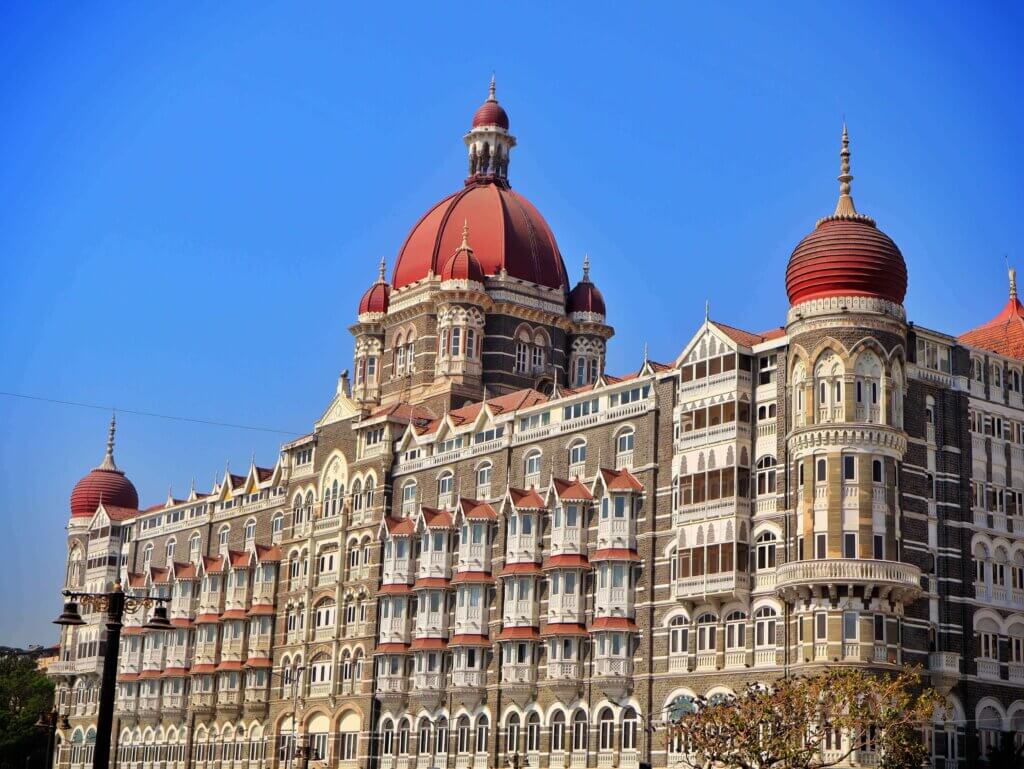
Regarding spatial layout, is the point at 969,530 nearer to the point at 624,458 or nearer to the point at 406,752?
the point at 624,458

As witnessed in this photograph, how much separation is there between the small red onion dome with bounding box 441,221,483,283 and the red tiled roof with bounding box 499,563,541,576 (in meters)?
24.6

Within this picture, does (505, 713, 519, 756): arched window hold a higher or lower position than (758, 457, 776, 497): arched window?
lower

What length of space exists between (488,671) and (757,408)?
2198 cm

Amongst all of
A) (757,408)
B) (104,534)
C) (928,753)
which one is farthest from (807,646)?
(104,534)

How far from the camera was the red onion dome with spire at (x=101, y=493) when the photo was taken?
427 feet

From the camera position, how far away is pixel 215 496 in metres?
115

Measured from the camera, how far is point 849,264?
224 feet

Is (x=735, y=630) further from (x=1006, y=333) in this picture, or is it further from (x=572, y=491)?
(x=1006, y=333)

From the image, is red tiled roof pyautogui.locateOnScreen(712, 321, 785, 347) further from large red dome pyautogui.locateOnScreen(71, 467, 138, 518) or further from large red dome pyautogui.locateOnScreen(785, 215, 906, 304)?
large red dome pyautogui.locateOnScreen(71, 467, 138, 518)

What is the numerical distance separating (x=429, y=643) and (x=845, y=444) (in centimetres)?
2972

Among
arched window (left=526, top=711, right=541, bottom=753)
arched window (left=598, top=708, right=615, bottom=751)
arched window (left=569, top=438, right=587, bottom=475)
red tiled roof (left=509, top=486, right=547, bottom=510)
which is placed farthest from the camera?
red tiled roof (left=509, top=486, right=547, bottom=510)

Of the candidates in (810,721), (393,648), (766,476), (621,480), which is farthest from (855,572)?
(393,648)

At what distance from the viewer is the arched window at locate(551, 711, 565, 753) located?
77125 mm

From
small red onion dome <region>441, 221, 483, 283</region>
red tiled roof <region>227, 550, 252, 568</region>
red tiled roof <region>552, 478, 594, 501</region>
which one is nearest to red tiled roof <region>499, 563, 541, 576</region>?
red tiled roof <region>552, 478, 594, 501</region>
